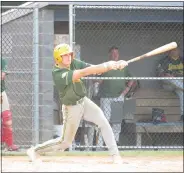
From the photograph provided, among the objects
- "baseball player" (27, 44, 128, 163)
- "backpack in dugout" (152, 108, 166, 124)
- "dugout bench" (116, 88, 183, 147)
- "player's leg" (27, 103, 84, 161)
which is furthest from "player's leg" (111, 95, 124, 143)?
"player's leg" (27, 103, 84, 161)

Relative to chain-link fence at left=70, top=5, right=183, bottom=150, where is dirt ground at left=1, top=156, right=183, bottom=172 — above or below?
below

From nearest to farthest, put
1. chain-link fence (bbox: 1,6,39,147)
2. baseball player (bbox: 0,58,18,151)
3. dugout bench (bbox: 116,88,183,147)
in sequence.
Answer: baseball player (bbox: 0,58,18,151), chain-link fence (bbox: 1,6,39,147), dugout bench (bbox: 116,88,183,147)

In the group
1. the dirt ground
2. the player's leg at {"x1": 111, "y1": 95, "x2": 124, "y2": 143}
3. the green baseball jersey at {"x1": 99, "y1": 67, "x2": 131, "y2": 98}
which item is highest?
the green baseball jersey at {"x1": 99, "y1": 67, "x2": 131, "y2": 98}

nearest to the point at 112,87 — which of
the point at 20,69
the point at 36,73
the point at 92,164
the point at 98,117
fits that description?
the point at 36,73

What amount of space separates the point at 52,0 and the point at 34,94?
1620 millimetres

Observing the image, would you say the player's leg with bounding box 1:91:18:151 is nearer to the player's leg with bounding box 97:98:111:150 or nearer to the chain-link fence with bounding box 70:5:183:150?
the chain-link fence with bounding box 70:5:183:150

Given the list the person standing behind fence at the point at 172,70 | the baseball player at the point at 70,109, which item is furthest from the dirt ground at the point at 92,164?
the person standing behind fence at the point at 172,70

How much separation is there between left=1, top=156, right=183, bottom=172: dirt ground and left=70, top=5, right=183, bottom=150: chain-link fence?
31.0 inches

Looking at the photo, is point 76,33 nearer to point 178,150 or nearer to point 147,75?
point 147,75

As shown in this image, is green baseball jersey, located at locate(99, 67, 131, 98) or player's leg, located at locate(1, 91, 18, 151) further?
green baseball jersey, located at locate(99, 67, 131, 98)

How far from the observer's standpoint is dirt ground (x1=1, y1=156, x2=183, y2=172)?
9133 millimetres

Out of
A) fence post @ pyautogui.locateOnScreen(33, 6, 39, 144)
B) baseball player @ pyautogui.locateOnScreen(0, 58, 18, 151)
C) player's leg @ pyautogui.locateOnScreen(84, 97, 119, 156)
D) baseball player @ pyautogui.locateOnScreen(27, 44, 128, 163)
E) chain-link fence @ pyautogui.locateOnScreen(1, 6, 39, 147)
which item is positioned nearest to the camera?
baseball player @ pyautogui.locateOnScreen(27, 44, 128, 163)

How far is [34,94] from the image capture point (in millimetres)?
11594

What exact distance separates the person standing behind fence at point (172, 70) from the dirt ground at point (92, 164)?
1797 millimetres
